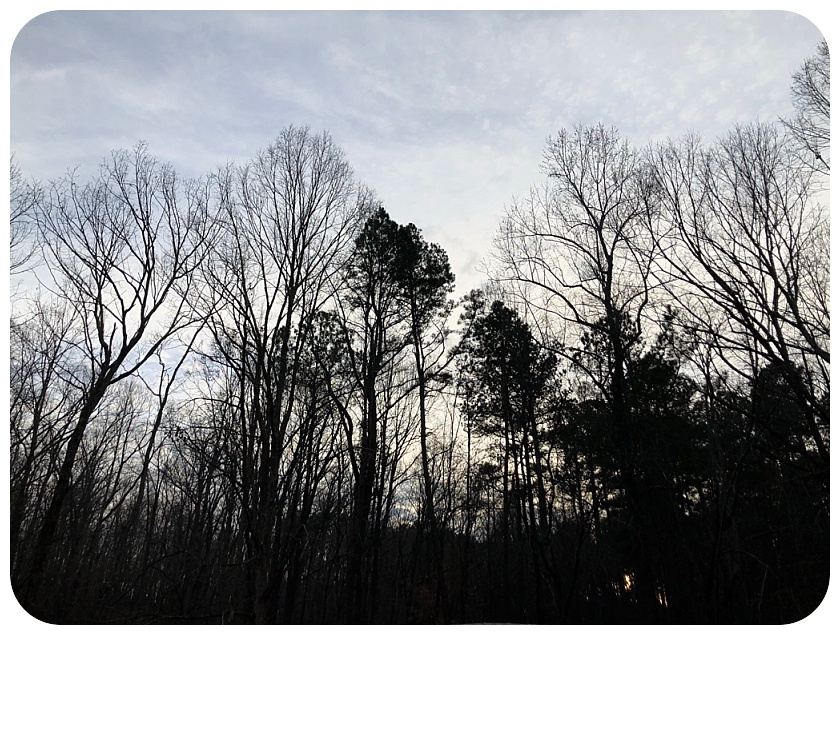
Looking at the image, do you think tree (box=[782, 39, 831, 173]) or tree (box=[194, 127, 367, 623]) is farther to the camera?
tree (box=[194, 127, 367, 623])

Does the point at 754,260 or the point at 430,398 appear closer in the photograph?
the point at 754,260

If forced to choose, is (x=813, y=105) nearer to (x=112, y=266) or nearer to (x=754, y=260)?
(x=754, y=260)

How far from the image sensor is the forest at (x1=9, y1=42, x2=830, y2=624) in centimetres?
347

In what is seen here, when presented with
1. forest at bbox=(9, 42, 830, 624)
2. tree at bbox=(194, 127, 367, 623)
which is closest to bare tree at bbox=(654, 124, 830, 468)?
forest at bbox=(9, 42, 830, 624)

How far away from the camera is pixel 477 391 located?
5.35 meters

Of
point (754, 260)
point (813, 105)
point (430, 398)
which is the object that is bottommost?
point (430, 398)

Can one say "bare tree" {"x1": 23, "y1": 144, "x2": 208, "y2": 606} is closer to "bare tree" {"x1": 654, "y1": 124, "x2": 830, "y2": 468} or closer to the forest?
the forest

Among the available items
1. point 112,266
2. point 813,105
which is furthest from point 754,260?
point 112,266

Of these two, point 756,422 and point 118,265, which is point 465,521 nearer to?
point 756,422

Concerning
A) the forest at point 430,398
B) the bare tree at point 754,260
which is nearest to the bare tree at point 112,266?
the forest at point 430,398

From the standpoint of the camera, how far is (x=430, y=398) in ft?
18.6

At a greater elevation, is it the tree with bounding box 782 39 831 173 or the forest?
the tree with bounding box 782 39 831 173

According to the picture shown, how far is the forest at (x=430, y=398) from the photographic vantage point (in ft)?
11.4

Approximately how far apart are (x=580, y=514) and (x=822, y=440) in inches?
80.6
